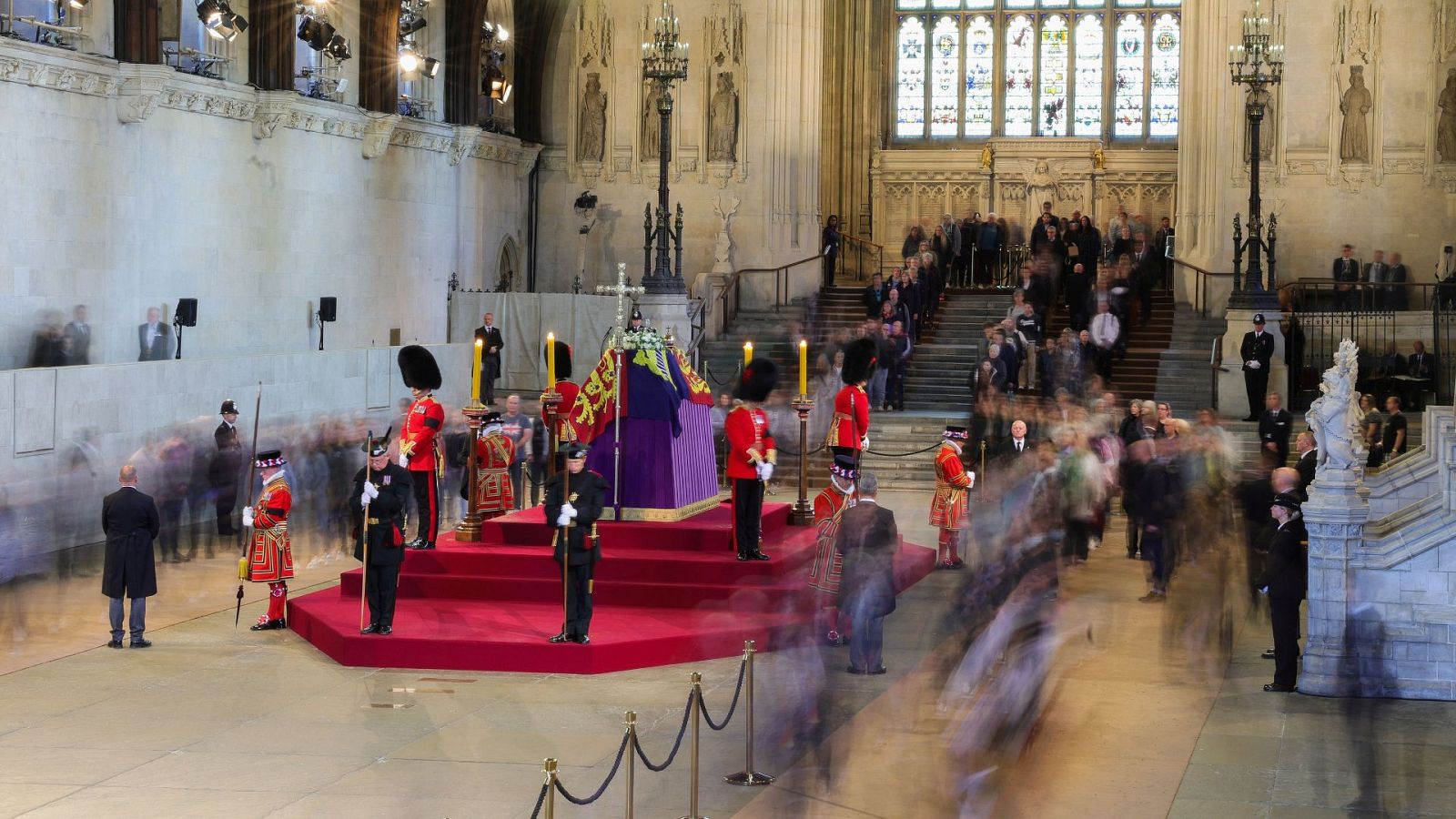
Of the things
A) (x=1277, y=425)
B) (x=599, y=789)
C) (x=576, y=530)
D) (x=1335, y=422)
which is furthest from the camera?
(x=1277, y=425)

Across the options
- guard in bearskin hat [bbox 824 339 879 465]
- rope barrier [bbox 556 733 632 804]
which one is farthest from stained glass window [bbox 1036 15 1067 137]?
rope barrier [bbox 556 733 632 804]

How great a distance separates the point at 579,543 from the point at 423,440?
10.1 feet

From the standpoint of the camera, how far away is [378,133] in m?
26.2

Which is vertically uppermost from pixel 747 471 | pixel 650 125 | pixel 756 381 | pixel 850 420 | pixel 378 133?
pixel 650 125

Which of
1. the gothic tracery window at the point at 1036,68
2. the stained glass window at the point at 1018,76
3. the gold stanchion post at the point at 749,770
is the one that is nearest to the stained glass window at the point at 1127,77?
the gothic tracery window at the point at 1036,68

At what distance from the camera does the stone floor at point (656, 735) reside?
9.19m

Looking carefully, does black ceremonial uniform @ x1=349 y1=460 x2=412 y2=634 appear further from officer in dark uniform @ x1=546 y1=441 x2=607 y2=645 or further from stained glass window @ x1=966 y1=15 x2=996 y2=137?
stained glass window @ x1=966 y1=15 x2=996 y2=137

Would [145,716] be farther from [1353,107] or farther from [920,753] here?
[1353,107]

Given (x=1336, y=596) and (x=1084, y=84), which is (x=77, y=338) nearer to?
(x=1336, y=596)

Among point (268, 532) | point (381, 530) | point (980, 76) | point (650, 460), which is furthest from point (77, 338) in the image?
point (980, 76)

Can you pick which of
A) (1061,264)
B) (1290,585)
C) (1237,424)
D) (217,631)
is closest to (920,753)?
(1290,585)

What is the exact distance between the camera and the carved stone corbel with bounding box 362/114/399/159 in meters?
26.1

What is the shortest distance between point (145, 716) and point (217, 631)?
2661 millimetres

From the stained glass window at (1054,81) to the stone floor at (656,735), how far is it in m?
22.8
